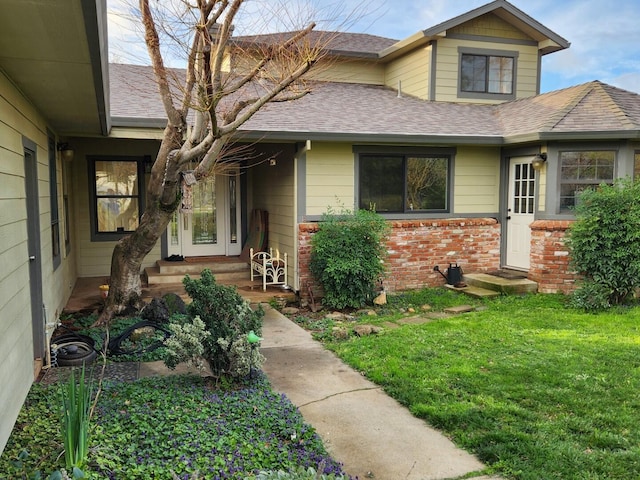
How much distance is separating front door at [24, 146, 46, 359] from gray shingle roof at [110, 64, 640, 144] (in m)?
2.73

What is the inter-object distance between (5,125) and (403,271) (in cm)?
696

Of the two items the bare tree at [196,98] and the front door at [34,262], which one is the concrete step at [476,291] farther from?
the front door at [34,262]

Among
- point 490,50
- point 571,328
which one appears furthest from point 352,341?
point 490,50

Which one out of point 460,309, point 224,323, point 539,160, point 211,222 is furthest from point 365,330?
point 211,222

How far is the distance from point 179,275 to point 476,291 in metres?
5.45

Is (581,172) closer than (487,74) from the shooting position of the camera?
Yes

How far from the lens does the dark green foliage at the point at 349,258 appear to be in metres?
8.26

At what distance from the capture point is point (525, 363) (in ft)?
18.0

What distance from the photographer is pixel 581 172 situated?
9.11 m

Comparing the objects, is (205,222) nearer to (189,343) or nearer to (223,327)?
(223,327)

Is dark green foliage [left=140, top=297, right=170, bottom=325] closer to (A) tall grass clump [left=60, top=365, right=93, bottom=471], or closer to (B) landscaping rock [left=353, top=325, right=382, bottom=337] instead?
(B) landscaping rock [left=353, top=325, right=382, bottom=337]

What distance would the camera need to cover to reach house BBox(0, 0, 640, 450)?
342 inches

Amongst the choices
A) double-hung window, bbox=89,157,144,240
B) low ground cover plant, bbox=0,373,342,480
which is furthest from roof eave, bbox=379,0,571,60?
low ground cover plant, bbox=0,373,342,480

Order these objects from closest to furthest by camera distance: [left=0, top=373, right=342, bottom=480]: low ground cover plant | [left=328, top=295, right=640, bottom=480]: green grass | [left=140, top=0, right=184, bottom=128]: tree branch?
[left=0, top=373, right=342, bottom=480]: low ground cover plant → [left=328, top=295, right=640, bottom=480]: green grass → [left=140, top=0, right=184, bottom=128]: tree branch
